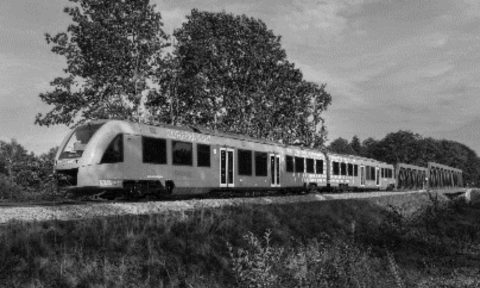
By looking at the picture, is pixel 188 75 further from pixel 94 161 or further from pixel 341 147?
pixel 341 147

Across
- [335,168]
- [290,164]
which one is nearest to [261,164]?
[290,164]

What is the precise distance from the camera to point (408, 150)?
119375mm

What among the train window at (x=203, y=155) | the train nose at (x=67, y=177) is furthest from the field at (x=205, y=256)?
the train nose at (x=67, y=177)

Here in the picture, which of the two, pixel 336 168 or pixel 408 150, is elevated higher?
pixel 408 150

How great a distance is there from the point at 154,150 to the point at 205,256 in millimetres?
6943

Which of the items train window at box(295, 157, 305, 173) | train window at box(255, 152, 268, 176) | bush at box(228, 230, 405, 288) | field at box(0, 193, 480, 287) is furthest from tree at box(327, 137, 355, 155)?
bush at box(228, 230, 405, 288)

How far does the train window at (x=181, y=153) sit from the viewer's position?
17114mm

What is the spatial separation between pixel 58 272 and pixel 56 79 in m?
24.3

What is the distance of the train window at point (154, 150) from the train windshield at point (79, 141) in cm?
157

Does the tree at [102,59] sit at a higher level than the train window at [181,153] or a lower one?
higher

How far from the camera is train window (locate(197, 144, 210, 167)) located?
60.4 feet

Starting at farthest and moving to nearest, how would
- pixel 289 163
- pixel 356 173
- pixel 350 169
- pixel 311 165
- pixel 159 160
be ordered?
pixel 356 173 < pixel 350 169 < pixel 311 165 < pixel 289 163 < pixel 159 160

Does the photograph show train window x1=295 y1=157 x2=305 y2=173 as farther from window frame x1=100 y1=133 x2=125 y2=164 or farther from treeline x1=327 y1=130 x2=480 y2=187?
treeline x1=327 y1=130 x2=480 y2=187

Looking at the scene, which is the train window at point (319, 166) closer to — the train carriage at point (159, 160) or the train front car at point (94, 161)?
the train carriage at point (159, 160)
